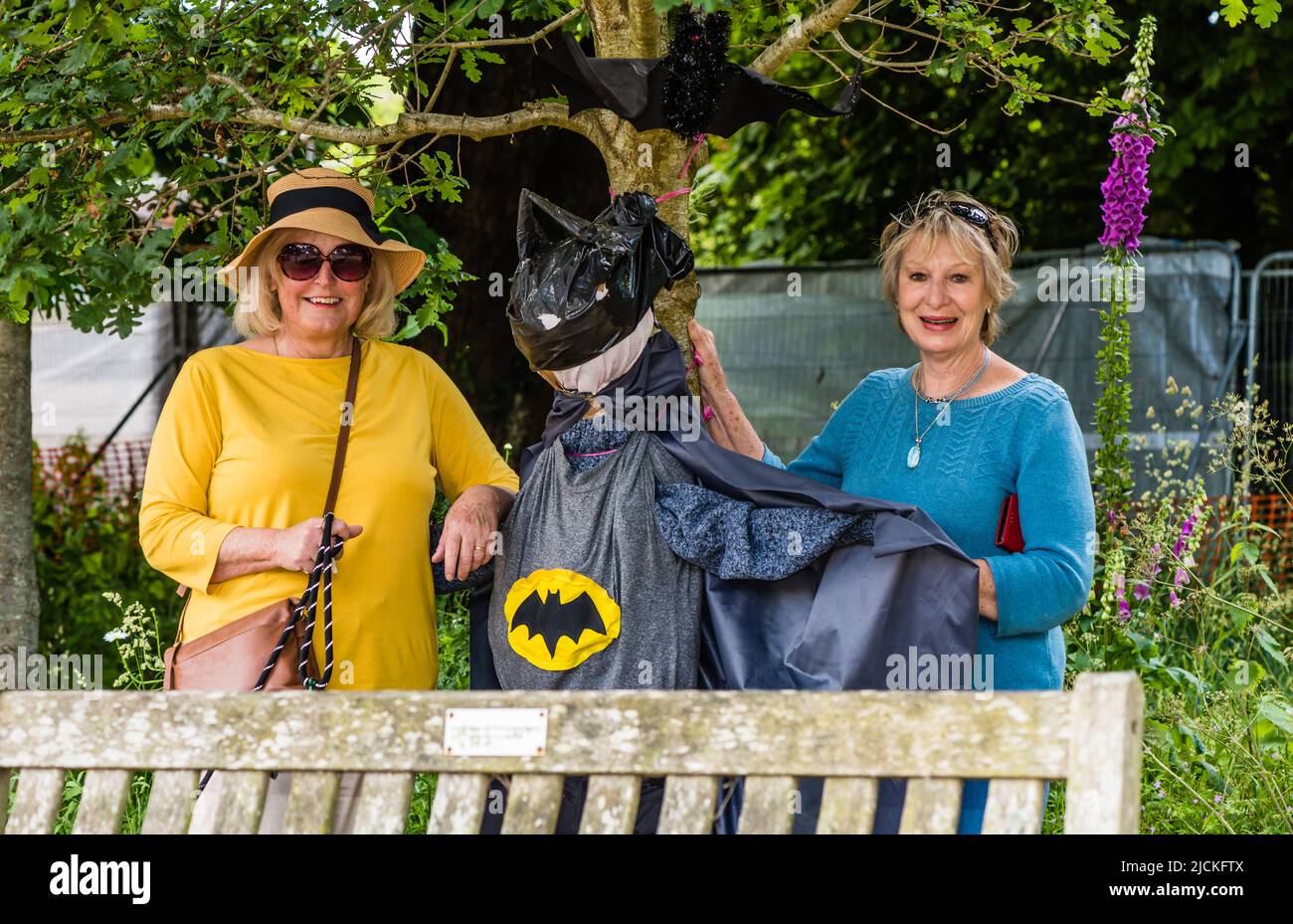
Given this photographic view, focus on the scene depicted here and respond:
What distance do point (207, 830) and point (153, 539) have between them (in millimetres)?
767

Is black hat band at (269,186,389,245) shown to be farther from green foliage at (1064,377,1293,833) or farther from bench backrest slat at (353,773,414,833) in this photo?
green foliage at (1064,377,1293,833)

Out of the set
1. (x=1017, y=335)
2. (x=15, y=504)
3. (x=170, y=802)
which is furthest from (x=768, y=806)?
(x=1017, y=335)

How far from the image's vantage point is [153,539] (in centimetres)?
278

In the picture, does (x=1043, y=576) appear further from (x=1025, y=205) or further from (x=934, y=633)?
(x=1025, y=205)

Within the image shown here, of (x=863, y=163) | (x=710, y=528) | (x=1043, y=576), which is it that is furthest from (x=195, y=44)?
(x=863, y=163)

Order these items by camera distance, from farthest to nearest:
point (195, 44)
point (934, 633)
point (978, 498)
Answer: point (195, 44), point (978, 498), point (934, 633)

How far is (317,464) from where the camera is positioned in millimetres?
2867

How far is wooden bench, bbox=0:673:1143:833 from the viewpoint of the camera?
6.19 ft

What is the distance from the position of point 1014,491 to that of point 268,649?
1472 millimetres

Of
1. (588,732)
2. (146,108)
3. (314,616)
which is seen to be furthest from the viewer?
(146,108)

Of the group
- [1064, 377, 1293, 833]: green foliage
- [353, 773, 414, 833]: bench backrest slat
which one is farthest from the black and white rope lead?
[1064, 377, 1293, 833]: green foliage

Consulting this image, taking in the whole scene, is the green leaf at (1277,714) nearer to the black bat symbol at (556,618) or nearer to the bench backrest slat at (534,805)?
the black bat symbol at (556,618)

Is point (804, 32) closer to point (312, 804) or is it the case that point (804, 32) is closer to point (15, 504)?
point (312, 804)

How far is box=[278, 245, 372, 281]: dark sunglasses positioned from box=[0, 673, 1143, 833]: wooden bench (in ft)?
3.53
